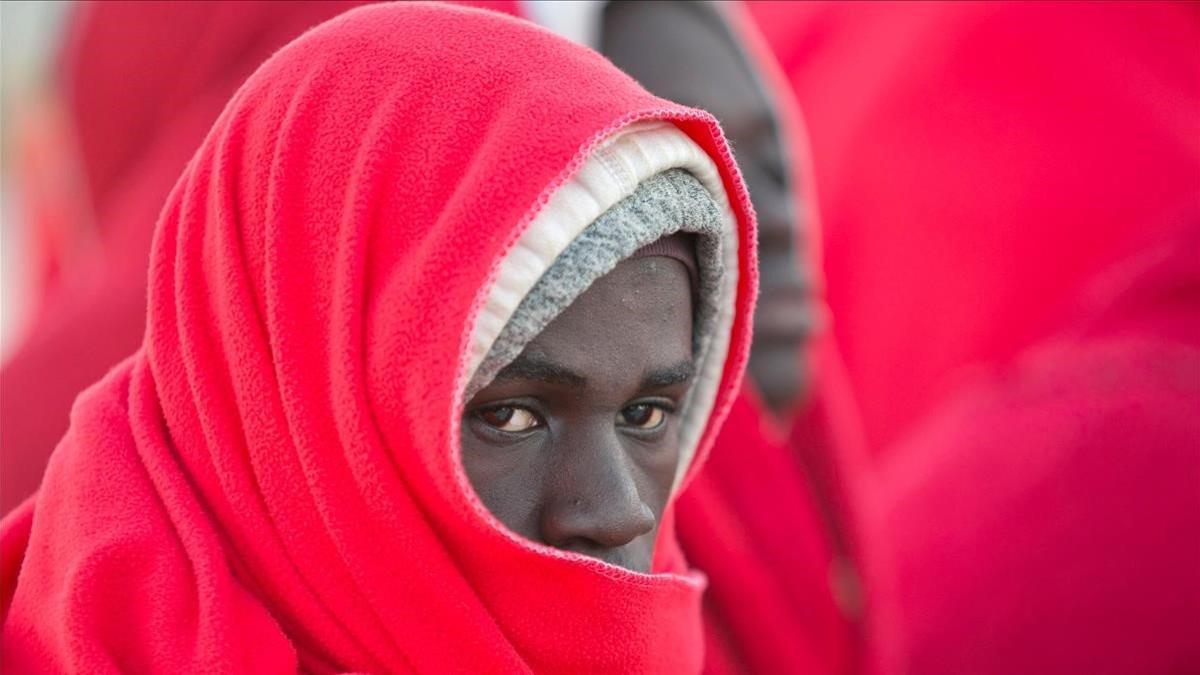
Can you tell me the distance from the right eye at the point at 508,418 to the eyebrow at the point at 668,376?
0.10m

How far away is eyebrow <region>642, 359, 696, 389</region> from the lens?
42.1 inches

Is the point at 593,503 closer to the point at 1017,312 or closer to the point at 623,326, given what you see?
the point at 623,326

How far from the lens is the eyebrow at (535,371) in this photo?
100cm

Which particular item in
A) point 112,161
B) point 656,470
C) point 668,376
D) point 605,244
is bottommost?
point 112,161

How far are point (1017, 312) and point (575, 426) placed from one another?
1.55 metres

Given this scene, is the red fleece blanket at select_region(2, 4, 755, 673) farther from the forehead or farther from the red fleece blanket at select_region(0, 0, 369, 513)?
the red fleece blanket at select_region(0, 0, 369, 513)

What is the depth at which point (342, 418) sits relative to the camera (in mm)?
972

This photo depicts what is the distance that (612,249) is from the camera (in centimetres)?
100

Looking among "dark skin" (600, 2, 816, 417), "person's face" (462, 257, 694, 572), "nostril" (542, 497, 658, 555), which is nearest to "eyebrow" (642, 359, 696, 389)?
"person's face" (462, 257, 694, 572)

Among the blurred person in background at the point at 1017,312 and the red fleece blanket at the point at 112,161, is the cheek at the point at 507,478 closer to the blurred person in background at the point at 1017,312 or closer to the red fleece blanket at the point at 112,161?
the red fleece blanket at the point at 112,161

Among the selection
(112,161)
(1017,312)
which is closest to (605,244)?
(112,161)

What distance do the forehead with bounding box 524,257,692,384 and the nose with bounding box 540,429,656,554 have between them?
6cm

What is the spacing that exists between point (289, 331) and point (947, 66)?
187 centimetres

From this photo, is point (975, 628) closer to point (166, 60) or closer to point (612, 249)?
point (612, 249)
